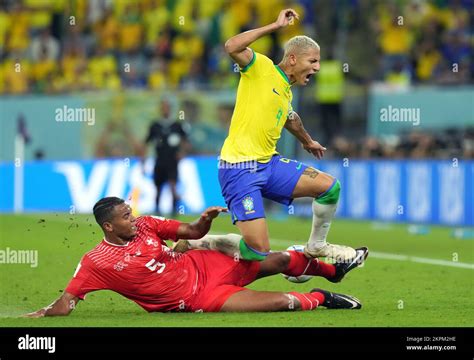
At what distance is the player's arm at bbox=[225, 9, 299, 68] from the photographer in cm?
955

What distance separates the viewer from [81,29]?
29.4m

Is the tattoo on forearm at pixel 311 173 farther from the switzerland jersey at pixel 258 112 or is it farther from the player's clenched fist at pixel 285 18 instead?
the player's clenched fist at pixel 285 18

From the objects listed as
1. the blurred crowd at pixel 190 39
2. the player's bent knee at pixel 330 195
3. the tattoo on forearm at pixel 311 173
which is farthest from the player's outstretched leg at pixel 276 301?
the blurred crowd at pixel 190 39

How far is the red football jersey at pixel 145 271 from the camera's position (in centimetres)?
948

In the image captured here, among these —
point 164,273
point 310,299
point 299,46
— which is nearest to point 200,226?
point 164,273

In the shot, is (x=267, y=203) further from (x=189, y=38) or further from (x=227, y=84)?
(x=189, y=38)

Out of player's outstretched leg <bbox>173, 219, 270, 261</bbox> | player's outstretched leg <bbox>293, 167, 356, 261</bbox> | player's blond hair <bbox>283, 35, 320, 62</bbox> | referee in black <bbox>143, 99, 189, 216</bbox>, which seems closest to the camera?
player's outstretched leg <bbox>173, 219, 270, 261</bbox>

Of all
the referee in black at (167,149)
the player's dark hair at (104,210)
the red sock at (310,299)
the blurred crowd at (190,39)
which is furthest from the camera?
the blurred crowd at (190,39)

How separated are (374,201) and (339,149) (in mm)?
1413

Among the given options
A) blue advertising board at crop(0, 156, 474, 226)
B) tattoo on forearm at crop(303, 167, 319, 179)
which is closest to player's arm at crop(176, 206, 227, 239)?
tattoo on forearm at crop(303, 167, 319, 179)

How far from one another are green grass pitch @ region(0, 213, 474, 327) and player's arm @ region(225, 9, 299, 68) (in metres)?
2.23

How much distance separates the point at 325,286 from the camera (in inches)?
490

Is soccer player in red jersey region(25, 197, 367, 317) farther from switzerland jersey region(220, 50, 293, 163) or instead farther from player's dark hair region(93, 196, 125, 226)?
switzerland jersey region(220, 50, 293, 163)

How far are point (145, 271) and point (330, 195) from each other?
2033 millimetres
